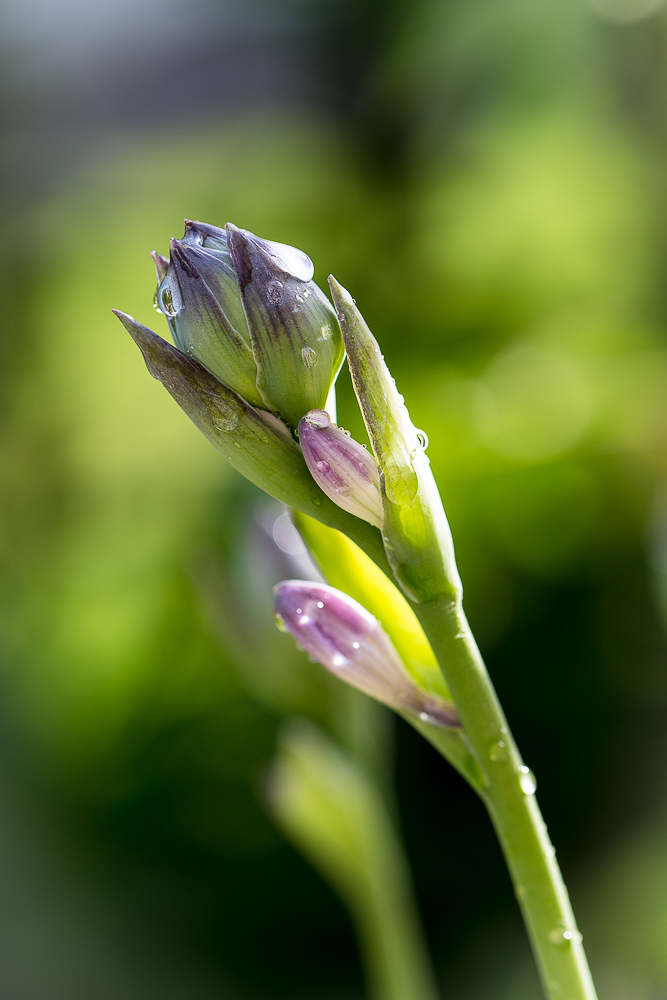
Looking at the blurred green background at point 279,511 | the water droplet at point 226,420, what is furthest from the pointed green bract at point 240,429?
the blurred green background at point 279,511

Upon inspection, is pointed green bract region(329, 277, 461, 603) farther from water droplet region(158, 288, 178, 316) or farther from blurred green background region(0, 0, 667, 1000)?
blurred green background region(0, 0, 667, 1000)

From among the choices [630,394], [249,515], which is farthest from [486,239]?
[249,515]

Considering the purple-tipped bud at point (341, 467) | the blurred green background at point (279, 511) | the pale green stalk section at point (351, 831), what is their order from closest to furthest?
the purple-tipped bud at point (341, 467) → the pale green stalk section at point (351, 831) → the blurred green background at point (279, 511)

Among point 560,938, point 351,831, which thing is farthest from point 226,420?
point 351,831

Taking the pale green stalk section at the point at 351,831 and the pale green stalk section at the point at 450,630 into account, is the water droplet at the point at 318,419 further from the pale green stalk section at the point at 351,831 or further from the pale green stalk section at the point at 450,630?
the pale green stalk section at the point at 351,831

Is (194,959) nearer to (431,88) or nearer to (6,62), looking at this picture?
(431,88)

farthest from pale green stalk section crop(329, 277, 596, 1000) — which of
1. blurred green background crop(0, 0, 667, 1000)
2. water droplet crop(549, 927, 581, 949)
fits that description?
blurred green background crop(0, 0, 667, 1000)

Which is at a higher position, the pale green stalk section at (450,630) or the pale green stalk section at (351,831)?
the pale green stalk section at (450,630)
